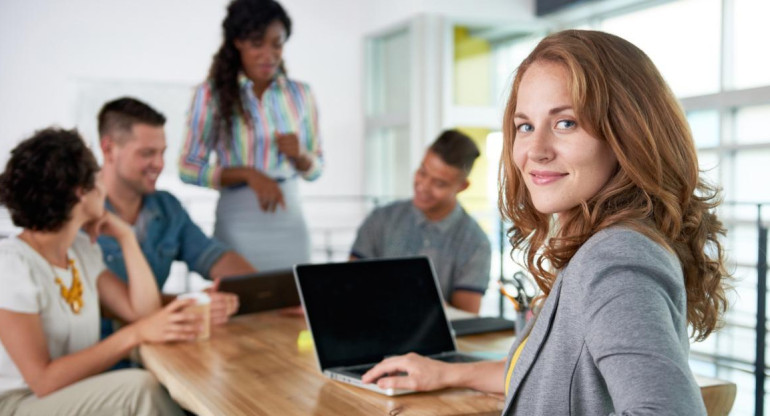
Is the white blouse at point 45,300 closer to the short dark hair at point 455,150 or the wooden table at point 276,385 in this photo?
the wooden table at point 276,385

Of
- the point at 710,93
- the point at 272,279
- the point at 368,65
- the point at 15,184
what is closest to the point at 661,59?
the point at 710,93

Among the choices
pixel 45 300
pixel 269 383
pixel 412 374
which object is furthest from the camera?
pixel 45 300

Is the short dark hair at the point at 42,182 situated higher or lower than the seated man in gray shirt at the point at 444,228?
higher

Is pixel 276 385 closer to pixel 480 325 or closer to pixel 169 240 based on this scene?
pixel 480 325

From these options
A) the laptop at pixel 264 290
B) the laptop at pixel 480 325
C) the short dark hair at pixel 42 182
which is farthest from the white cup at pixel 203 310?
the laptop at pixel 480 325

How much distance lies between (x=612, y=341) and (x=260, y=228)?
6.81ft

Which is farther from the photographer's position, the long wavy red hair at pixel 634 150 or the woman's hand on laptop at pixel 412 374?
the woman's hand on laptop at pixel 412 374

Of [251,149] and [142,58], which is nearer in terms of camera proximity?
[251,149]

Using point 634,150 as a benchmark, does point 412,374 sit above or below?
below

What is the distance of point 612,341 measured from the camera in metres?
0.71

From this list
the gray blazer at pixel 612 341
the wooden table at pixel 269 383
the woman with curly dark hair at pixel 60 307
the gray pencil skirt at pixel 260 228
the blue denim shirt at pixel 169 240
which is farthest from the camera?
the gray pencil skirt at pixel 260 228

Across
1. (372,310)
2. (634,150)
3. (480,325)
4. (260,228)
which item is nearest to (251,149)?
(260,228)

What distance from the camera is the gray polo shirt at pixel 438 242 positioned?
244cm

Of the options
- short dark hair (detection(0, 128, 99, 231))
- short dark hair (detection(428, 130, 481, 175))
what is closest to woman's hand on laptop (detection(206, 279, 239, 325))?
short dark hair (detection(0, 128, 99, 231))
